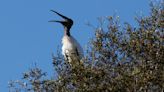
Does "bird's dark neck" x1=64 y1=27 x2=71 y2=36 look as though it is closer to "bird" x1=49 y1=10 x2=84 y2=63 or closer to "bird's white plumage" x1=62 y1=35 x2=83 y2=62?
"bird" x1=49 y1=10 x2=84 y2=63

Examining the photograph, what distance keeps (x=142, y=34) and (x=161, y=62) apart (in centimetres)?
117

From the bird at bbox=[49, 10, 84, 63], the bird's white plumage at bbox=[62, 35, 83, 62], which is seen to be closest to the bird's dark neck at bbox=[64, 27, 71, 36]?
the bird at bbox=[49, 10, 84, 63]

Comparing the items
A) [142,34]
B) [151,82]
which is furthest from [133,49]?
[151,82]

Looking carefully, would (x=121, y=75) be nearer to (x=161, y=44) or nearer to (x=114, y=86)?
(x=114, y=86)

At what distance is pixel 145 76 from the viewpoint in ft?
50.2

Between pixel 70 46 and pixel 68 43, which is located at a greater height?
pixel 68 43

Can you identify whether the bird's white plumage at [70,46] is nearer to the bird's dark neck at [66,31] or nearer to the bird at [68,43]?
the bird at [68,43]

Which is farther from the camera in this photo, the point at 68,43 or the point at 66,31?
the point at 66,31

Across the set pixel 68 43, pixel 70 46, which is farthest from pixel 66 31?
pixel 70 46

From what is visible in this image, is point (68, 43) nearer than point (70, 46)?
No

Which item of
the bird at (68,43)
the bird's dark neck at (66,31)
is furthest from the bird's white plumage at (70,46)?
the bird's dark neck at (66,31)

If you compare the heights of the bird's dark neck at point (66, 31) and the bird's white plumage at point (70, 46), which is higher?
the bird's dark neck at point (66, 31)

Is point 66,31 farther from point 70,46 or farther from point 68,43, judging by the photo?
point 70,46

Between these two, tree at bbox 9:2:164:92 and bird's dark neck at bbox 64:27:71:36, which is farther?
bird's dark neck at bbox 64:27:71:36
